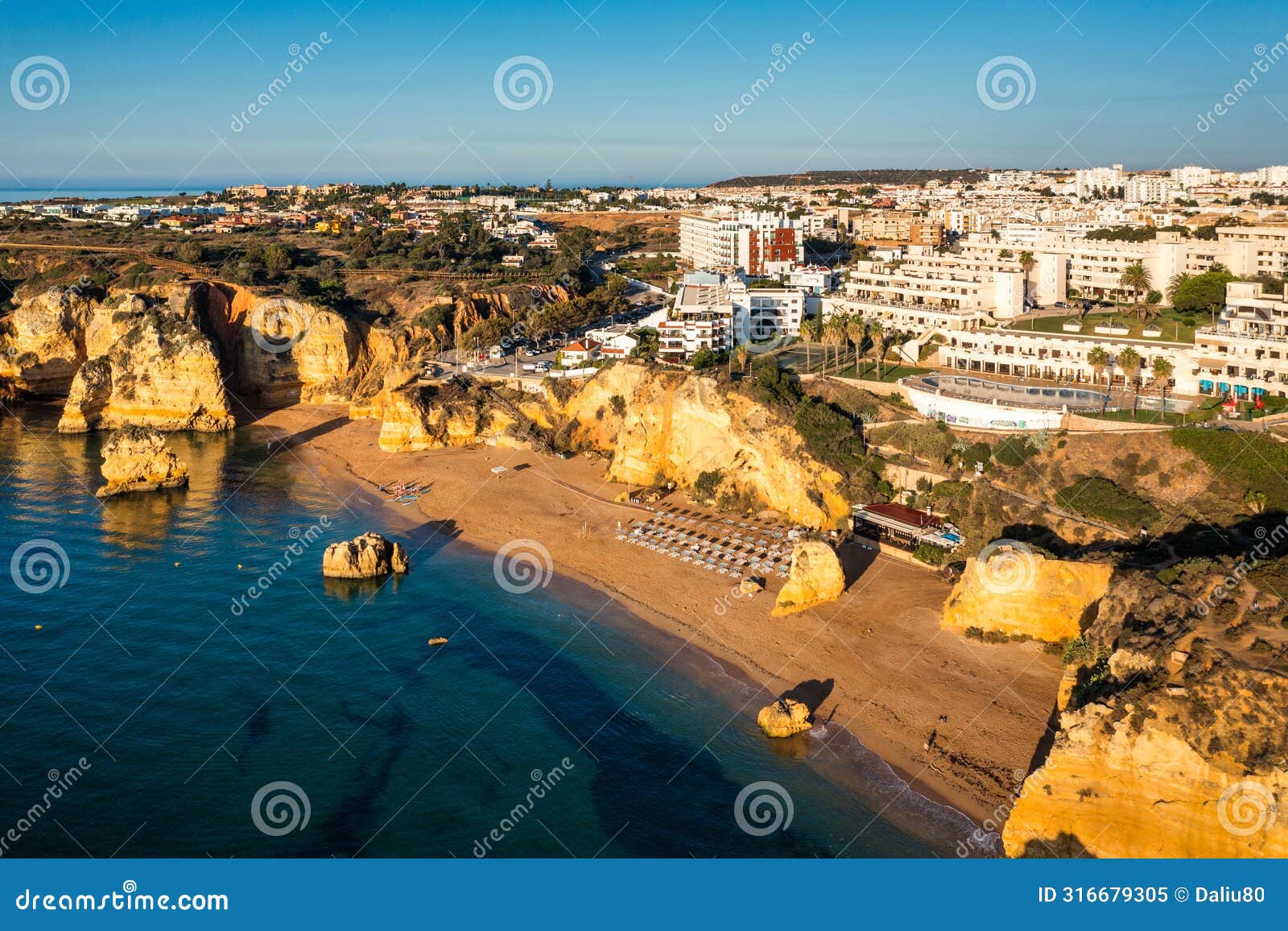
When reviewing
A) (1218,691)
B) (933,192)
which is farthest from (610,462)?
(933,192)

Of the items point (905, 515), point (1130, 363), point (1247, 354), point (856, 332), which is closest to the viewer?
point (905, 515)

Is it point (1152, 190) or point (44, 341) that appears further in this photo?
point (1152, 190)

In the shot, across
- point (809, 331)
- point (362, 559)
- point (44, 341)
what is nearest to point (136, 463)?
point (362, 559)

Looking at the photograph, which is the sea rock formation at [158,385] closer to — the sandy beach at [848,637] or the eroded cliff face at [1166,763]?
the sandy beach at [848,637]

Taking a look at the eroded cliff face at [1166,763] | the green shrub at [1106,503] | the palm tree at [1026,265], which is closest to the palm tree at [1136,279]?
the palm tree at [1026,265]

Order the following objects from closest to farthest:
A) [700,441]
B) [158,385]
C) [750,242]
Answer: [700,441], [158,385], [750,242]

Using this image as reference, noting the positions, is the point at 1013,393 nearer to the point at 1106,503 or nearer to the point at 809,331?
the point at 1106,503

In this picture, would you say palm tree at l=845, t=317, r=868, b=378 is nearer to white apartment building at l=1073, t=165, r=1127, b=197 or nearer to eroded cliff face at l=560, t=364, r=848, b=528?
eroded cliff face at l=560, t=364, r=848, b=528

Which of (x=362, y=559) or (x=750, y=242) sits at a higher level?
(x=750, y=242)

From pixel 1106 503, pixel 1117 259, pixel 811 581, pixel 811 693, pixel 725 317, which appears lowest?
pixel 811 693
